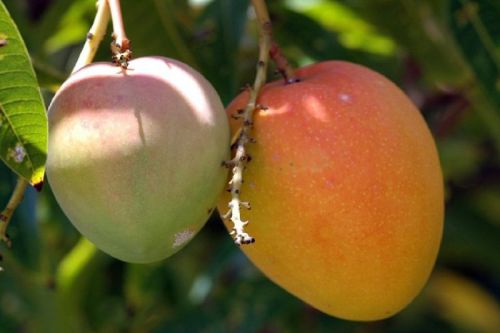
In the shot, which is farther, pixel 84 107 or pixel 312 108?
pixel 312 108

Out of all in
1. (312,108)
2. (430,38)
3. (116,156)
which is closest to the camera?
(116,156)

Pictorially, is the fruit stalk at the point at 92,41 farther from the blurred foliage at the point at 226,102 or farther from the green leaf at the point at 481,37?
the green leaf at the point at 481,37

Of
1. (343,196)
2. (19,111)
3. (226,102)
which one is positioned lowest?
(226,102)

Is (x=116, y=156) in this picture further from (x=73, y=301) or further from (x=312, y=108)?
(x=73, y=301)

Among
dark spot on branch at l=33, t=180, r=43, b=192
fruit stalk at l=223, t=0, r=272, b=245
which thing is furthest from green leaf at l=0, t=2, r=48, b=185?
fruit stalk at l=223, t=0, r=272, b=245

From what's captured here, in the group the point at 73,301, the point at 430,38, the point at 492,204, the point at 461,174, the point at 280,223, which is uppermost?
the point at 280,223

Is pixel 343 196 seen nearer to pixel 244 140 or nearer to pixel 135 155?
pixel 244 140

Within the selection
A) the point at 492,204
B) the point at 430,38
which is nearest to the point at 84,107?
the point at 430,38

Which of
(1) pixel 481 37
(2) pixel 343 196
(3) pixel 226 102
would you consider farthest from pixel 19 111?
(1) pixel 481 37
